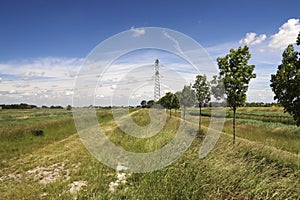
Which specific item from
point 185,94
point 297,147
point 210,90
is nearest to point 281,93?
point 297,147

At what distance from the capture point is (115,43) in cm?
870

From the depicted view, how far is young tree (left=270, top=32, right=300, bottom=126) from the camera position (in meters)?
8.85

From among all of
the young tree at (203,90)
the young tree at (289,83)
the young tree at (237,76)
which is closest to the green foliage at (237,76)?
the young tree at (237,76)

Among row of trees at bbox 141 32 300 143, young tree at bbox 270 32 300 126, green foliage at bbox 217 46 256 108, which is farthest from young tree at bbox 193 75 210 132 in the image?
young tree at bbox 270 32 300 126

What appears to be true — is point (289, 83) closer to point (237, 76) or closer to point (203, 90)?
point (237, 76)

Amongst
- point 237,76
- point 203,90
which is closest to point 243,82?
point 237,76

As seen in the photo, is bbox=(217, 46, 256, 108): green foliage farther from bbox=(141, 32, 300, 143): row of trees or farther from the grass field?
the grass field

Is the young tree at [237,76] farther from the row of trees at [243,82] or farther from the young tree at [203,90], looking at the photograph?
the young tree at [203,90]

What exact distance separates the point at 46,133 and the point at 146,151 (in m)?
18.2

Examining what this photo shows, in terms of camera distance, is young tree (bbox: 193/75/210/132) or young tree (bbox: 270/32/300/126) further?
young tree (bbox: 193/75/210/132)

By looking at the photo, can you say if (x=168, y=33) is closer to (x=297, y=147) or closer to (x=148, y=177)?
(x=148, y=177)

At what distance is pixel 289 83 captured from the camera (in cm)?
906

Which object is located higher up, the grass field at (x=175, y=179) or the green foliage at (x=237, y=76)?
the green foliage at (x=237, y=76)

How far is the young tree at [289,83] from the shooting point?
8852 millimetres
